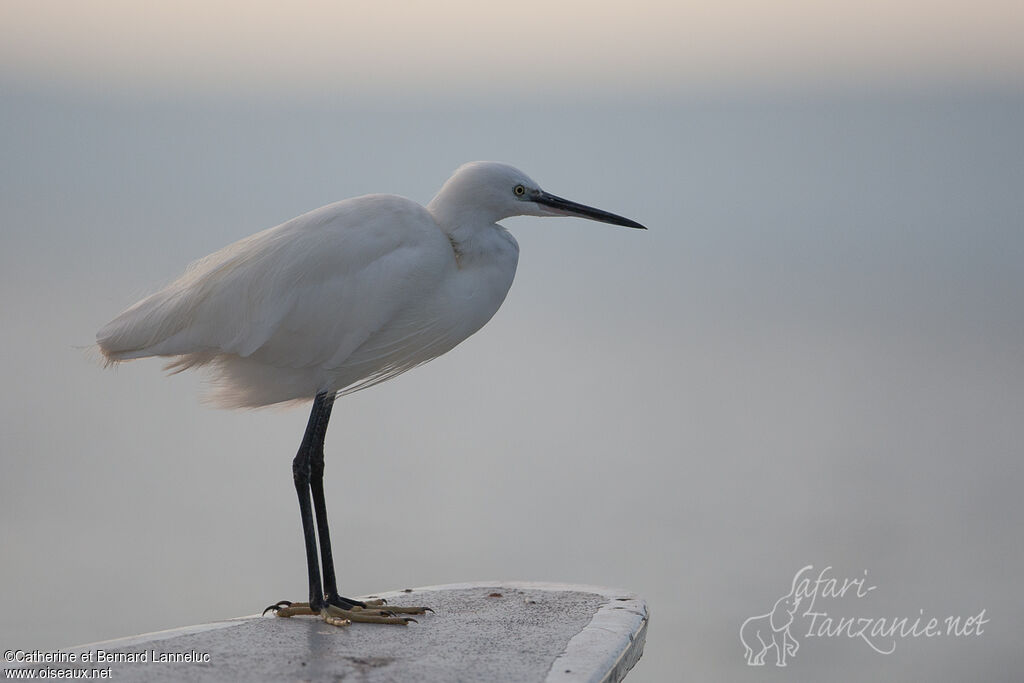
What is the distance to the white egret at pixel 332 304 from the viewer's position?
10.2 feet

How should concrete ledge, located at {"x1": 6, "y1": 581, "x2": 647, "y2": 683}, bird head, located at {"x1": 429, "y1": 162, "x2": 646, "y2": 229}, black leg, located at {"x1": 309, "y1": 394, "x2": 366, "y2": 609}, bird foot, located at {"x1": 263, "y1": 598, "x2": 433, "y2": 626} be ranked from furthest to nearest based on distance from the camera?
bird head, located at {"x1": 429, "y1": 162, "x2": 646, "y2": 229} < black leg, located at {"x1": 309, "y1": 394, "x2": 366, "y2": 609} < bird foot, located at {"x1": 263, "y1": 598, "x2": 433, "y2": 626} < concrete ledge, located at {"x1": 6, "y1": 581, "x2": 647, "y2": 683}

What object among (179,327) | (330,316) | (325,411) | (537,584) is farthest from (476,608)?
(179,327)

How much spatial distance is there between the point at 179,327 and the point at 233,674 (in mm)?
1063

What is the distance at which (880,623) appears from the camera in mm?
5172

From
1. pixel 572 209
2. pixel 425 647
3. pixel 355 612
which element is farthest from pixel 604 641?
pixel 572 209

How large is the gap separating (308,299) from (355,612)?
89cm

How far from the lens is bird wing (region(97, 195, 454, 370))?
10.2 feet

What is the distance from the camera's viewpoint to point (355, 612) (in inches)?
122

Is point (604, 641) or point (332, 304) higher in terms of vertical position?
point (332, 304)

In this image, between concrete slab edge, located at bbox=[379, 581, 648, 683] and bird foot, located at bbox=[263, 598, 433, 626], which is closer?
concrete slab edge, located at bbox=[379, 581, 648, 683]

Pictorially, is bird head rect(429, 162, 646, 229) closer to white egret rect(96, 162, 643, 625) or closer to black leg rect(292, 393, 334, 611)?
white egret rect(96, 162, 643, 625)

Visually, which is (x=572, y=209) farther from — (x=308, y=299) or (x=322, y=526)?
(x=322, y=526)

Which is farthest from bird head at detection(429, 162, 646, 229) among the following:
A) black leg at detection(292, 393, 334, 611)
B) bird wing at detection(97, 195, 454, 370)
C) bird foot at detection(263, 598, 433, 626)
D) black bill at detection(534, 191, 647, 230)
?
bird foot at detection(263, 598, 433, 626)

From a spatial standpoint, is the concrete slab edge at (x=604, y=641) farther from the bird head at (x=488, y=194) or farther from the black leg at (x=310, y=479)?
the bird head at (x=488, y=194)
